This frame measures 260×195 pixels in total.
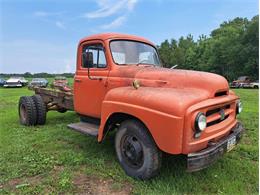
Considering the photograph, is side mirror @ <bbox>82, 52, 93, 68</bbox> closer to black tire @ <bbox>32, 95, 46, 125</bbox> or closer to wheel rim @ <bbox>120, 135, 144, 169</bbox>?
wheel rim @ <bbox>120, 135, 144, 169</bbox>

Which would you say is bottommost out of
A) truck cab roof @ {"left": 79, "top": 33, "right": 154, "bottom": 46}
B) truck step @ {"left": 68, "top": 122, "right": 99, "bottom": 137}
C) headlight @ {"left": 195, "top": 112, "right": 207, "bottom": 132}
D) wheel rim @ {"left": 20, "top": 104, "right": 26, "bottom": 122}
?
wheel rim @ {"left": 20, "top": 104, "right": 26, "bottom": 122}

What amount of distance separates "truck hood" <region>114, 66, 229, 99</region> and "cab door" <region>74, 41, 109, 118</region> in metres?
0.66

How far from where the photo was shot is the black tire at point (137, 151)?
341 cm

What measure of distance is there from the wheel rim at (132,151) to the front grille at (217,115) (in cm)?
99

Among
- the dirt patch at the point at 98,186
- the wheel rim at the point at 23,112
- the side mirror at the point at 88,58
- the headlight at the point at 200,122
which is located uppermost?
the side mirror at the point at 88,58

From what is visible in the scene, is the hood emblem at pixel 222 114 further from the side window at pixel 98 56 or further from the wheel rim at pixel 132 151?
the side window at pixel 98 56

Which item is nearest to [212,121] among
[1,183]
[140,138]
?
[140,138]

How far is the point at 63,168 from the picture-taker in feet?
13.5

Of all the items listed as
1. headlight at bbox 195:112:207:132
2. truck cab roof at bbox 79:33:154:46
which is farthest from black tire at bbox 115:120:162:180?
truck cab roof at bbox 79:33:154:46

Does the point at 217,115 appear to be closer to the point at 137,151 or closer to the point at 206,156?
the point at 206,156

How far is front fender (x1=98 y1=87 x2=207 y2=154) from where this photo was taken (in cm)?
304

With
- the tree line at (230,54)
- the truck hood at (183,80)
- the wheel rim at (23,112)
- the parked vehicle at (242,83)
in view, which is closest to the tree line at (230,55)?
the tree line at (230,54)

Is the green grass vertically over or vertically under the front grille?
under

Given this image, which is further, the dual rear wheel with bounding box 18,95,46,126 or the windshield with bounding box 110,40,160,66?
the dual rear wheel with bounding box 18,95,46,126
